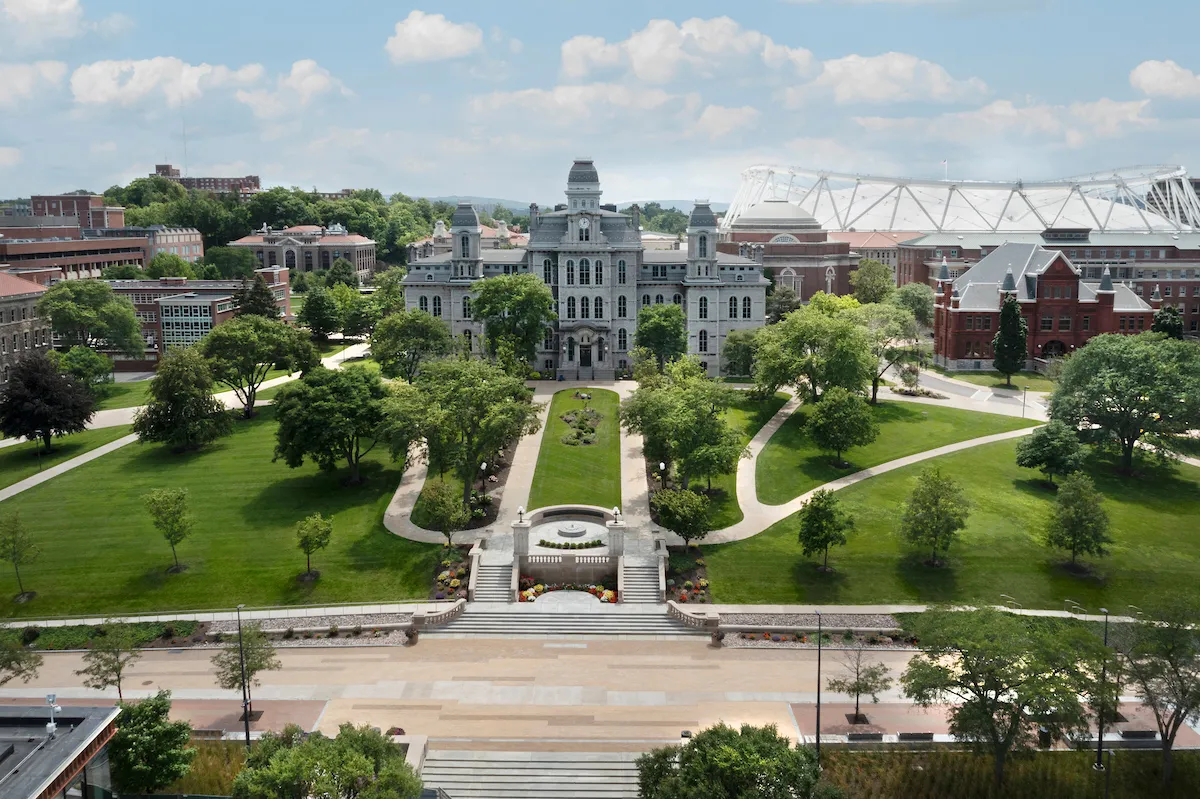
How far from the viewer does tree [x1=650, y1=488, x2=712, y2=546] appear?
52594 millimetres

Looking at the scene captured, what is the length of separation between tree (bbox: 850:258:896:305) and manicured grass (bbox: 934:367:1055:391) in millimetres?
22887

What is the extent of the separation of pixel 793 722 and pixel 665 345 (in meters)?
50.9

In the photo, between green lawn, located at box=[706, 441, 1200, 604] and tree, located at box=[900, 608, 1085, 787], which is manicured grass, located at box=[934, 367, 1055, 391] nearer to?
green lawn, located at box=[706, 441, 1200, 604]

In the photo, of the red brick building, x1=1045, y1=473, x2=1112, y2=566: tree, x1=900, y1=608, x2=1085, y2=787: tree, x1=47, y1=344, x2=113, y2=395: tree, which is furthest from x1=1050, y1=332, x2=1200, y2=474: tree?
x1=47, y1=344, x2=113, y2=395: tree

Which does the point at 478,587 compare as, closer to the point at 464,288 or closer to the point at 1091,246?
the point at 464,288

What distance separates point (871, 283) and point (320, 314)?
64.1 meters

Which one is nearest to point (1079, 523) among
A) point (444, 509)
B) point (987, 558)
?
point (987, 558)

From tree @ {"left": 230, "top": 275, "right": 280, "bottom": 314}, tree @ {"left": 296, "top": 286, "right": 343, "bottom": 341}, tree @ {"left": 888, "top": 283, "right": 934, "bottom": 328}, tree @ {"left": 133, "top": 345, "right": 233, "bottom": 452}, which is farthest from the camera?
tree @ {"left": 888, "top": 283, "right": 934, "bottom": 328}

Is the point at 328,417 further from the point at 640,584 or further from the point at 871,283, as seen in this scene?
the point at 871,283

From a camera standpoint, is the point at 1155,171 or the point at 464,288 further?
the point at 1155,171

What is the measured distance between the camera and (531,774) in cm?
3594

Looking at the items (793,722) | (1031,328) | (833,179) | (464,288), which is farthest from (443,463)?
(833,179)

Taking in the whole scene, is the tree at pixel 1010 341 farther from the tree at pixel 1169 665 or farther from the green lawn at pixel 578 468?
the tree at pixel 1169 665

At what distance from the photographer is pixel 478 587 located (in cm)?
5044
